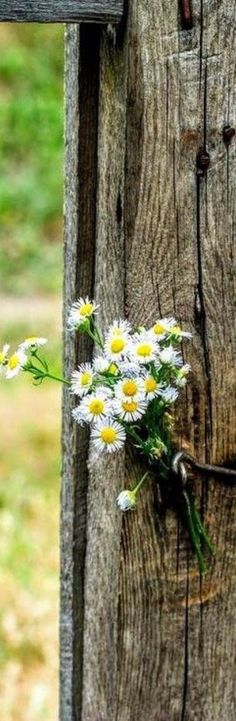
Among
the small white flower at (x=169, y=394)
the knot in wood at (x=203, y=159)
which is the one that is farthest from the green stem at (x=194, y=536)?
the knot in wood at (x=203, y=159)

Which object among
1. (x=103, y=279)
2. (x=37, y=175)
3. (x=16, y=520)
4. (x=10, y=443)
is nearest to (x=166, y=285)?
(x=103, y=279)

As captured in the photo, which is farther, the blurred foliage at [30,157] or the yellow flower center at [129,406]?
the blurred foliage at [30,157]

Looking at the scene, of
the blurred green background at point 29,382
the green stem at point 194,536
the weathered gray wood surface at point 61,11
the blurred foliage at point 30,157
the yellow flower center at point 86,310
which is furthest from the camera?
the blurred foliage at point 30,157

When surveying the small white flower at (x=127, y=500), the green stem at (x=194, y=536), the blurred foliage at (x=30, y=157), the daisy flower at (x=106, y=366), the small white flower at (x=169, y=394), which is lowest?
the green stem at (x=194, y=536)

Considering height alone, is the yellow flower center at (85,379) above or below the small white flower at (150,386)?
above

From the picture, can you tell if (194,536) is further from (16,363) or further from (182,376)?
(16,363)

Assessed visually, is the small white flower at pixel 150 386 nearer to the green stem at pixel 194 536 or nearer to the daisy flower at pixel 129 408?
the daisy flower at pixel 129 408

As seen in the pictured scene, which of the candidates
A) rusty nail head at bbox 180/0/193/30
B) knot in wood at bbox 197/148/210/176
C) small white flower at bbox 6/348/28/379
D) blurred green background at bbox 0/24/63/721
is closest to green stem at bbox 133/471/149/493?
small white flower at bbox 6/348/28/379
